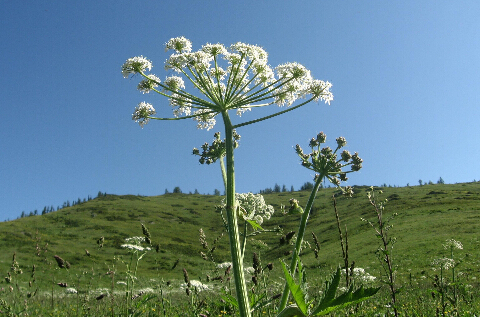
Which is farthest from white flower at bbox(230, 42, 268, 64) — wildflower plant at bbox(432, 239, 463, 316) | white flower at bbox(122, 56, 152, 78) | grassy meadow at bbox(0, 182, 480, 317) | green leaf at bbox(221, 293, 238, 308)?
wildflower plant at bbox(432, 239, 463, 316)

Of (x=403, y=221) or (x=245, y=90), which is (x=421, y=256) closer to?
(x=403, y=221)

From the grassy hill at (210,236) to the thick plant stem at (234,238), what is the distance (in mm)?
1751

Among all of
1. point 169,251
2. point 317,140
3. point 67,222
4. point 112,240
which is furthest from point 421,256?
point 67,222

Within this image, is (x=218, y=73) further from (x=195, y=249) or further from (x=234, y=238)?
(x=195, y=249)

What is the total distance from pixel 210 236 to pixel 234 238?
141990 mm

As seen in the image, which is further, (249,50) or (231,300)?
(249,50)

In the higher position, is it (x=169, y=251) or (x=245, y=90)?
(x=245, y=90)

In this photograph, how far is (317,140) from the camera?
494cm

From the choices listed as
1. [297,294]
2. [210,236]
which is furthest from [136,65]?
[210,236]

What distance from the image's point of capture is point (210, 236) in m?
140

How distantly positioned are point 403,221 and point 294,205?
102558 millimetres

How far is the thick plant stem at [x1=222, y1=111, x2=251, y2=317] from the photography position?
2582 mm

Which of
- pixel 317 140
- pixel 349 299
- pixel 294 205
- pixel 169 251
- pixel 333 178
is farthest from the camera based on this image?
pixel 169 251

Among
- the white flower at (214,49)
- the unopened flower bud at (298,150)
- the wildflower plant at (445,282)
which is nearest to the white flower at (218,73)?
the white flower at (214,49)
